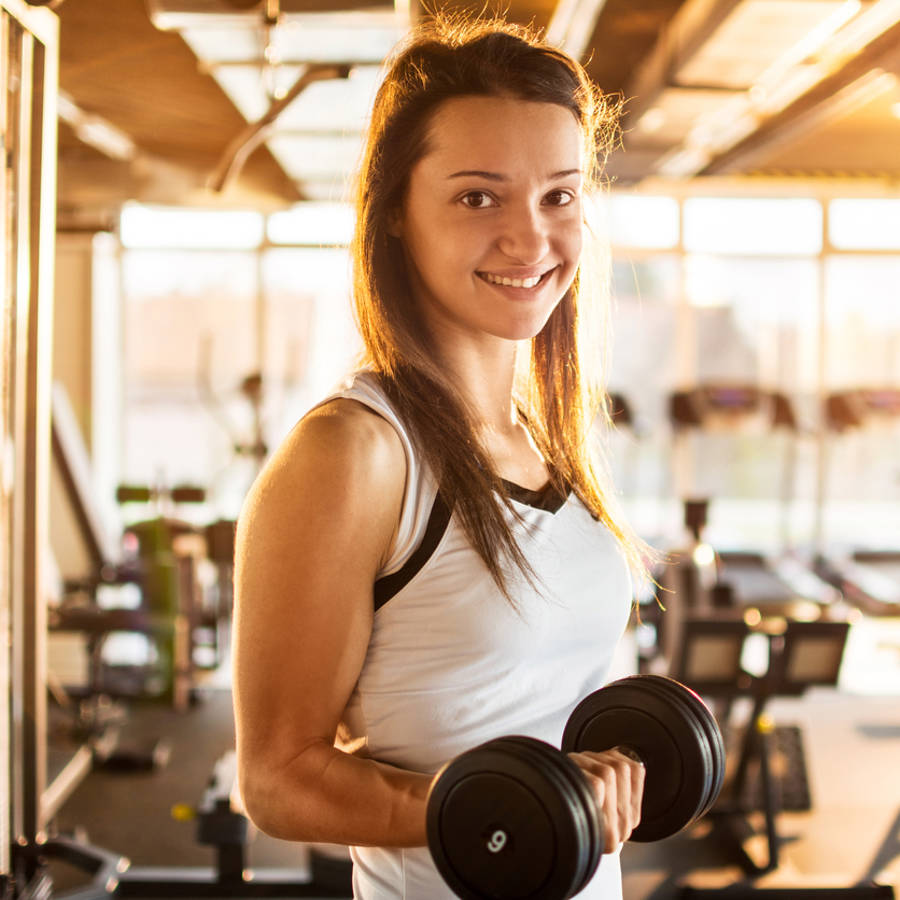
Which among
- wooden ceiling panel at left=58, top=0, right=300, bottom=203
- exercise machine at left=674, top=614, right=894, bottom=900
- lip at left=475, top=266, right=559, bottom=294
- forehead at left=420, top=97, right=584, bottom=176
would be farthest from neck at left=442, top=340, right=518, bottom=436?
wooden ceiling panel at left=58, top=0, right=300, bottom=203

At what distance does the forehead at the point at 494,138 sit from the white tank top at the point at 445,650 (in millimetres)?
243

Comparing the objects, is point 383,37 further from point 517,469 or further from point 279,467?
point 279,467

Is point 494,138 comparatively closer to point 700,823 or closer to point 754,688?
point 754,688

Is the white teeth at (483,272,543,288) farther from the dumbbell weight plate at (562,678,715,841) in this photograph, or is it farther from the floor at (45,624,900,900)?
the floor at (45,624,900,900)

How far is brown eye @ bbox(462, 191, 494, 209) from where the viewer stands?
1.00m

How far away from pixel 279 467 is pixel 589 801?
39 cm

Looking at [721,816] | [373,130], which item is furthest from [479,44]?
[721,816]

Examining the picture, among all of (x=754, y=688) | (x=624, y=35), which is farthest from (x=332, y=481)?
(x=624, y=35)

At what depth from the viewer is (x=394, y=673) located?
930 mm

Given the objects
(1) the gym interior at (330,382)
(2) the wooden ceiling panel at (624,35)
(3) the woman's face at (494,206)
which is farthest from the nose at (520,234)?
(2) the wooden ceiling panel at (624,35)

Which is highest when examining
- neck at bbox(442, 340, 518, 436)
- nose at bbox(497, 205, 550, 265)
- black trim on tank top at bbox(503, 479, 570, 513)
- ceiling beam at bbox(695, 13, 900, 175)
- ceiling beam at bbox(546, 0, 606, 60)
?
ceiling beam at bbox(546, 0, 606, 60)

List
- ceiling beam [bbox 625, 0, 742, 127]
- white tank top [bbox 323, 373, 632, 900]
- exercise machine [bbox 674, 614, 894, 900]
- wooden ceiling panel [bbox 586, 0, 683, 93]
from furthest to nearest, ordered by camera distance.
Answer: wooden ceiling panel [bbox 586, 0, 683, 93] < ceiling beam [bbox 625, 0, 742, 127] < exercise machine [bbox 674, 614, 894, 900] < white tank top [bbox 323, 373, 632, 900]

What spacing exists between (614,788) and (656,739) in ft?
0.62

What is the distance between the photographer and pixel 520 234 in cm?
101
